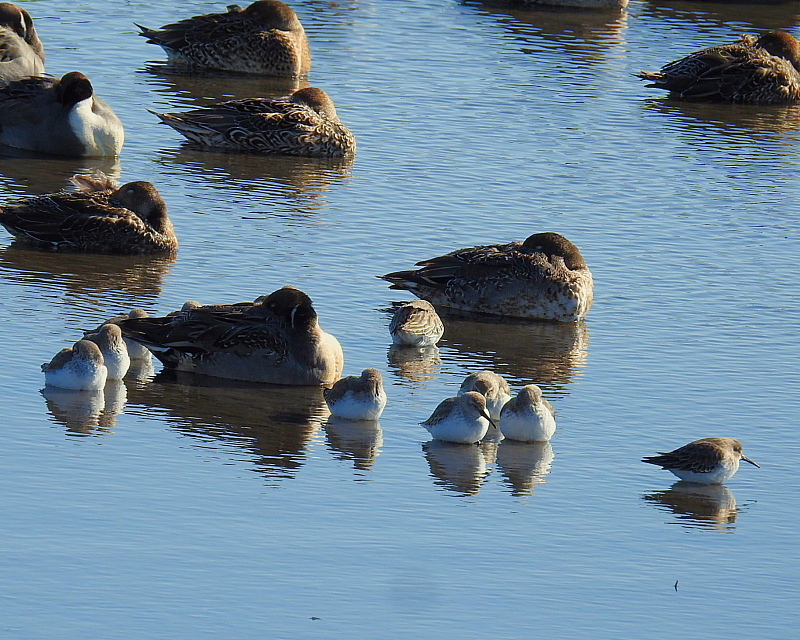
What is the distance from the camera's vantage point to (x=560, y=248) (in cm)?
1391

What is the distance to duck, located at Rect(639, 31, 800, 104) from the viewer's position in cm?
2423

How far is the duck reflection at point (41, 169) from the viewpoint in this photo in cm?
1695

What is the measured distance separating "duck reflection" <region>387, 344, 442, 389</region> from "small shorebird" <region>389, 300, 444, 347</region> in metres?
0.06

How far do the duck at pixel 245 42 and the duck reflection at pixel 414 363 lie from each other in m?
11.9

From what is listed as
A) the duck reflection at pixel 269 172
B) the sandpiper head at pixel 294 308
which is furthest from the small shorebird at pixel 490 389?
the duck reflection at pixel 269 172

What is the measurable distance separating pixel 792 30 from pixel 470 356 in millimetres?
19184

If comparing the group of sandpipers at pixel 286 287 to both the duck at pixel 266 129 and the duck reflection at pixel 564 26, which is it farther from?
the duck reflection at pixel 564 26

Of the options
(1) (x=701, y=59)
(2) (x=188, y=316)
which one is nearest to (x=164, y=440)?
(2) (x=188, y=316)

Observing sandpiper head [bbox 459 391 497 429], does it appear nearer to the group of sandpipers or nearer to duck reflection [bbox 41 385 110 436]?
the group of sandpipers

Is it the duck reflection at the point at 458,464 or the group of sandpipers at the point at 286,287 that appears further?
the group of sandpipers at the point at 286,287

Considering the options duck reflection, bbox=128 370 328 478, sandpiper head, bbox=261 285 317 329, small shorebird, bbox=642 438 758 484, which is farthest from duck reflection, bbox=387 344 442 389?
small shorebird, bbox=642 438 758 484

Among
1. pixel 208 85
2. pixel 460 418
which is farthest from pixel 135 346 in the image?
pixel 208 85

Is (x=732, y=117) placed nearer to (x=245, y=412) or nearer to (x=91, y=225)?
(x=91, y=225)

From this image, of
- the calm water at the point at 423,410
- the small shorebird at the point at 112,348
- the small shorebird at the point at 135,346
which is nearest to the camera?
the calm water at the point at 423,410
